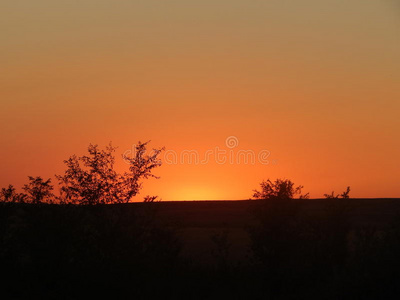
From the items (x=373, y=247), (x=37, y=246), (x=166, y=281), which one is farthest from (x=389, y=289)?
(x=37, y=246)

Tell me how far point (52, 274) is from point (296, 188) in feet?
43.2

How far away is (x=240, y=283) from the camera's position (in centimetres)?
2644

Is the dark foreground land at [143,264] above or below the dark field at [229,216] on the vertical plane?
below

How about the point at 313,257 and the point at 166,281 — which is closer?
the point at 166,281

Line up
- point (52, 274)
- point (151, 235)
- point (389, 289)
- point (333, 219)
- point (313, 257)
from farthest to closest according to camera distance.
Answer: point (333, 219) → point (313, 257) → point (151, 235) → point (52, 274) → point (389, 289)

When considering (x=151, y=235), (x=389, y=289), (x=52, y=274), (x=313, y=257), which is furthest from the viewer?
(x=313, y=257)

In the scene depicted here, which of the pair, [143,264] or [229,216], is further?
[229,216]

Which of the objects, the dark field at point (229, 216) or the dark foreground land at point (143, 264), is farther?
the dark field at point (229, 216)

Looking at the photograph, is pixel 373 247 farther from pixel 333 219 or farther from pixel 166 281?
pixel 166 281

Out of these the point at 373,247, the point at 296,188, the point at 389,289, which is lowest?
the point at 389,289

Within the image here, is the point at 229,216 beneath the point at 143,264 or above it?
above

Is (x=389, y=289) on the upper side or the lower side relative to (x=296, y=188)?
lower

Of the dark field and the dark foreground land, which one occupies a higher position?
the dark field

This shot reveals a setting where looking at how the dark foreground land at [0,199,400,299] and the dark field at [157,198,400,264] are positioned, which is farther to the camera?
the dark field at [157,198,400,264]
